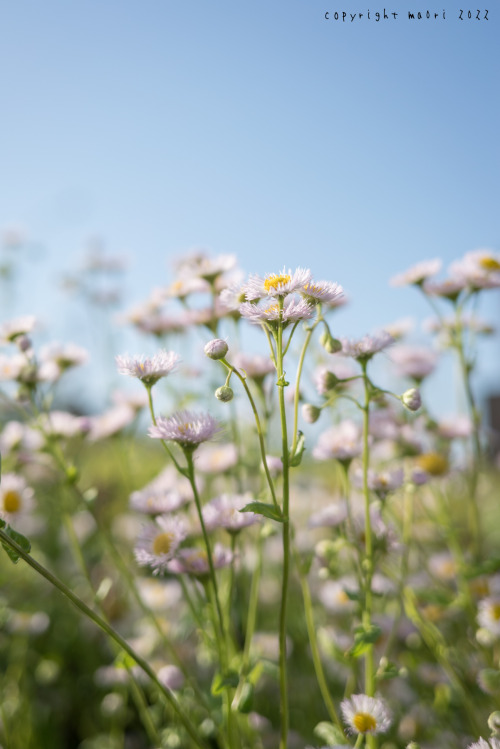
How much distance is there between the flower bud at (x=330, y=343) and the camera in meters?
1.02

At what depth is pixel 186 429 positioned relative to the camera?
973mm

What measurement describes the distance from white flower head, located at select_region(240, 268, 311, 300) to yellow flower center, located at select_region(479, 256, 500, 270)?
90 centimetres

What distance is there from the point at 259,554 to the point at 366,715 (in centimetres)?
44

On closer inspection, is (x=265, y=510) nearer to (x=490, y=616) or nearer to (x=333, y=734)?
(x=333, y=734)

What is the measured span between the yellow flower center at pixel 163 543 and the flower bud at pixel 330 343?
1.41ft

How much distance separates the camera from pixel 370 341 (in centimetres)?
108

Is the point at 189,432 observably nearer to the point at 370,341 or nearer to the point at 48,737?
the point at 370,341

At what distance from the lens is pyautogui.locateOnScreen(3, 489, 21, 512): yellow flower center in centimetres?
141

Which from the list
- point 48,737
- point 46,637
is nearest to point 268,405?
point 48,737

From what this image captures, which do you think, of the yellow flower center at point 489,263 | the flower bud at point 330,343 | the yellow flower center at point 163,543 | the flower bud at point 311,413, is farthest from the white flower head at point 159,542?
the yellow flower center at point 489,263

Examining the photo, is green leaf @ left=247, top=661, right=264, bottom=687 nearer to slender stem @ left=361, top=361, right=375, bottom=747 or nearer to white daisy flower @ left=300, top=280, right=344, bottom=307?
slender stem @ left=361, top=361, right=375, bottom=747

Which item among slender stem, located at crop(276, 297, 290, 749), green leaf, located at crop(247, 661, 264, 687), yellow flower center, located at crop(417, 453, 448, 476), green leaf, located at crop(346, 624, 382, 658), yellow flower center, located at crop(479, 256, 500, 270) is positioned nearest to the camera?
slender stem, located at crop(276, 297, 290, 749)

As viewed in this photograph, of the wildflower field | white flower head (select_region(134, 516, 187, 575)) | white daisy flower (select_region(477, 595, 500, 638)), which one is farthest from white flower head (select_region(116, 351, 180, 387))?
white daisy flower (select_region(477, 595, 500, 638))

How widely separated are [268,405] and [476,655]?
2.78ft
